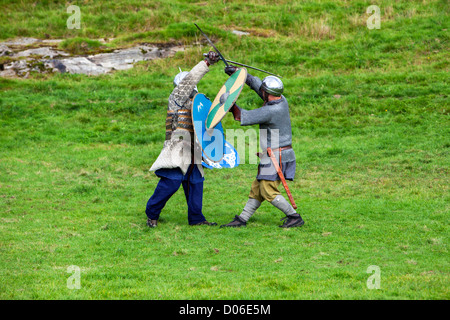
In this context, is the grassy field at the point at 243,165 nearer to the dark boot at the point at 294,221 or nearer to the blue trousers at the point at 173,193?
the dark boot at the point at 294,221

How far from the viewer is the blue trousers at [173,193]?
722 centimetres

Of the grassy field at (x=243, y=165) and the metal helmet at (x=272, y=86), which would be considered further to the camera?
the metal helmet at (x=272, y=86)

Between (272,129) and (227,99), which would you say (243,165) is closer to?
(272,129)

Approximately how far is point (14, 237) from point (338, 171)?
5613mm

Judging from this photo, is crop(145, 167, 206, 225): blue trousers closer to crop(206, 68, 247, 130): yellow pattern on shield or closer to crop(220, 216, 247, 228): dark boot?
crop(220, 216, 247, 228): dark boot

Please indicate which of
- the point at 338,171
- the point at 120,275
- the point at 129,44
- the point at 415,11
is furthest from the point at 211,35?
the point at 120,275

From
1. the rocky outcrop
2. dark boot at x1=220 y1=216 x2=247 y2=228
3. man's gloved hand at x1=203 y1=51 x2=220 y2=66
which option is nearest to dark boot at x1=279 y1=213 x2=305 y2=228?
dark boot at x1=220 y1=216 x2=247 y2=228

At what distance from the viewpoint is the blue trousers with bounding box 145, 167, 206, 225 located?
722 cm

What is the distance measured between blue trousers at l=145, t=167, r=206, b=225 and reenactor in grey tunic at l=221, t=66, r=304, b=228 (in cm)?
71

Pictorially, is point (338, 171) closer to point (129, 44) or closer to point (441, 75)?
point (441, 75)

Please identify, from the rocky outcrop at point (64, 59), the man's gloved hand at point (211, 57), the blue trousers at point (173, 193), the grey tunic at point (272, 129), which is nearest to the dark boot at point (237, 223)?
the blue trousers at point (173, 193)

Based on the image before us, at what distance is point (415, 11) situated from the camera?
55.4 ft

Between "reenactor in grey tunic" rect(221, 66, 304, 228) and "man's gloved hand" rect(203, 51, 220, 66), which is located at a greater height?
"man's gloved hand" rect(203, 51, 220, 66)

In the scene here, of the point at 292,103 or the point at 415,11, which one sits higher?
the point at 415,11
